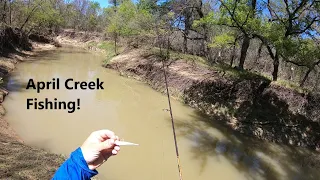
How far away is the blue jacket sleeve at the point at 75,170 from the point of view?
1561mm

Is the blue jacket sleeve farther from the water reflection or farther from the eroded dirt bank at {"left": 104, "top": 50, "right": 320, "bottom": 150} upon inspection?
the eroded dirt bank at {"left": 104, "top": 50, "right": 320, "bottom": 150}

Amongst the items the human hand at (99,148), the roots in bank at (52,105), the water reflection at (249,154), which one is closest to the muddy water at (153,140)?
the water reflection at (249,154)

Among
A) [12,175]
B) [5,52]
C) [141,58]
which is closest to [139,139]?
[12,175]

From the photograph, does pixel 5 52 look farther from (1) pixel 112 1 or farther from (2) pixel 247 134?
(1) pixel 112 1

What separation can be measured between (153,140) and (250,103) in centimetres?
472

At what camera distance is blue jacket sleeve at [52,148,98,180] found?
156cm

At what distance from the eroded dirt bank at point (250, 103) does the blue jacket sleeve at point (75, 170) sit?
29.9ft

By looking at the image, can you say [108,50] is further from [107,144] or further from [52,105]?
[107,144]

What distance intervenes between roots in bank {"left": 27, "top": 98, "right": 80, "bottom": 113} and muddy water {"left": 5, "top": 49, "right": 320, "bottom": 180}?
268 millimetres

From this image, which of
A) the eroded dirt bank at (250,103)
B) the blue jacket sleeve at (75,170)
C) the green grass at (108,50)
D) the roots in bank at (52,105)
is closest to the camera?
the blue jacket sleeve at (75,170)

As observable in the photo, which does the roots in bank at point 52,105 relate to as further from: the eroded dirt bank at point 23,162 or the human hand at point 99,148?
the human hand at point 99,148

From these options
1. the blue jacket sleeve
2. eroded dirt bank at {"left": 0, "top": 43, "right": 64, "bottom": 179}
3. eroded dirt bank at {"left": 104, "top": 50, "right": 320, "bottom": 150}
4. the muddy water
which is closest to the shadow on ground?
eroded dirt bank at {"left": 0, "top": 43, "right": 64, "bottom": 179}

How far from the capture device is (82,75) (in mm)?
18359

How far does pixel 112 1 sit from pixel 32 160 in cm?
4948
